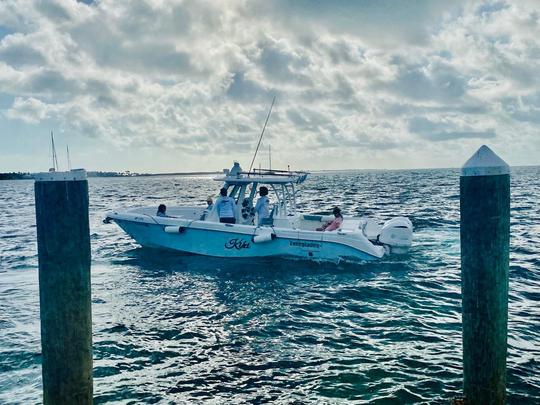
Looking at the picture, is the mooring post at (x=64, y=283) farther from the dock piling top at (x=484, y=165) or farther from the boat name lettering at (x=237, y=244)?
the boat name lettering at (x=237, y=244)

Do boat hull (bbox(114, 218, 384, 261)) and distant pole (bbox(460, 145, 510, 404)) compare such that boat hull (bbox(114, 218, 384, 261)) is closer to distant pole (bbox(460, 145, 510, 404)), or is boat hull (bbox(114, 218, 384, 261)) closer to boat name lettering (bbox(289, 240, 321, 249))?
boat name lettering (bbox(289, 240, 321, 249))

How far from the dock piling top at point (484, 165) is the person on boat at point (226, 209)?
12.0 m

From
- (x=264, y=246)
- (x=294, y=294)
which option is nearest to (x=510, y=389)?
(x=294, y=294)

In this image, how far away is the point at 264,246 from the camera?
15.3 meters

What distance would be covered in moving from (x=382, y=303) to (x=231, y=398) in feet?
17.9

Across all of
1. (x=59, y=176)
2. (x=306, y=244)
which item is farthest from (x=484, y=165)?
(x=306, y=244)

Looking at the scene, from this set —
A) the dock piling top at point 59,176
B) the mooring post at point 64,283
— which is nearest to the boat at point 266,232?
the mooring post at point 64,283

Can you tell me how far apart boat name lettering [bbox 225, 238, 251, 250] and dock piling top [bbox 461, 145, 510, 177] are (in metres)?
11.5

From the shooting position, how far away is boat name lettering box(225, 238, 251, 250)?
15477mm

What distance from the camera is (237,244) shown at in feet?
51.1

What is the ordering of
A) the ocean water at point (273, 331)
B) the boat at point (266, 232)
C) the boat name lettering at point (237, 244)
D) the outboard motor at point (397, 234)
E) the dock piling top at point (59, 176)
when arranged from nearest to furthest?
the dock piling top at point (59, 176), the ocean water at point (273, 331), the boat at point (266, 232), the outboard motor at point (397, 234), the boat name lettering at point (237, 244)

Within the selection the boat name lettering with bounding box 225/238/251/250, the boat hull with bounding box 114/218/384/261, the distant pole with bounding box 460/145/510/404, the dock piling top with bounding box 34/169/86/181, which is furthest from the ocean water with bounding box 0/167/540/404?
the dock piling top with bounding box 34/169/86/181

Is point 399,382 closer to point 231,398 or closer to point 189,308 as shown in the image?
point 231,398

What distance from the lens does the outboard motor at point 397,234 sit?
15.2 m
